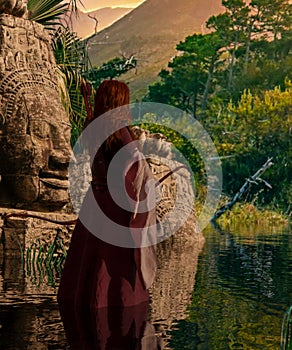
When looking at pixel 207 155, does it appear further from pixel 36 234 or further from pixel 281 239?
pixel 36 234

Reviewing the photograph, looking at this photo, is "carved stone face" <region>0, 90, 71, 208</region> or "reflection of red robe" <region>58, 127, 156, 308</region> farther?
"carved stone face" <region>0, 90, 71, 208</region>

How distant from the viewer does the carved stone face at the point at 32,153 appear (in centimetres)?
1235

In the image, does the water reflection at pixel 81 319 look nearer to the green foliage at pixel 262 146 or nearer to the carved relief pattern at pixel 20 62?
the carved relief pattern at pixel 20 62

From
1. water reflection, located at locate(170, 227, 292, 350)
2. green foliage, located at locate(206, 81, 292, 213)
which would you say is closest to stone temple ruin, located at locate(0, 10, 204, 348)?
water reflection, located at locate(170, 227, 292, 350)

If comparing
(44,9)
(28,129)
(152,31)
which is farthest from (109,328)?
(152,31)

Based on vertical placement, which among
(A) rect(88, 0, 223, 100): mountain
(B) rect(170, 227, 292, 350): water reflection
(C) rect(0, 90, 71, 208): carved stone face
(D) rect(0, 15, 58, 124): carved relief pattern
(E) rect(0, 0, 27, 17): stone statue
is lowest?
(B) rect(170, 227, 292, 350): water reflection

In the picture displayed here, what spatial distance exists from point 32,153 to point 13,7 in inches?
87.3

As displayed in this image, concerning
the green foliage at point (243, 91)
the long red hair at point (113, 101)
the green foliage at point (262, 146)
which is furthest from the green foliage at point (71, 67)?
the green foliage at point (262, 146)

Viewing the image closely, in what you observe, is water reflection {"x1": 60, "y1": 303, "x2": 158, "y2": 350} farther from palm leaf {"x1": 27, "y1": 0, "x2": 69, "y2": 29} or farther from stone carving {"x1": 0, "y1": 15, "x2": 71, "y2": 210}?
palm leaf {"x1": 27, "y1": 0, "x2": 69, "y2": 29}

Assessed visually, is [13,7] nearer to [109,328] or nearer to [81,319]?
[81,319]

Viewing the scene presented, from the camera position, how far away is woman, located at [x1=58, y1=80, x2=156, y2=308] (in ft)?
23.4

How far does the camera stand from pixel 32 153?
12.3m

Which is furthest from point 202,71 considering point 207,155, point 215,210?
point 215,210

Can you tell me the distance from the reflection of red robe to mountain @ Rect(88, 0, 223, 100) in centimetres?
9921
